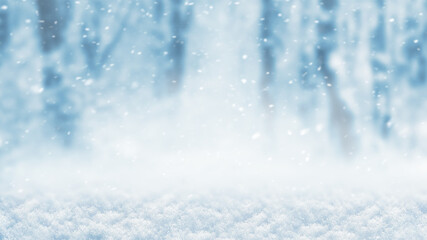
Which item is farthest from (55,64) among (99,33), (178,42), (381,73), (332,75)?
(381,73)

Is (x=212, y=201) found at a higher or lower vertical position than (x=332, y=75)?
lower

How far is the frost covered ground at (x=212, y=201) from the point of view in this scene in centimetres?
75

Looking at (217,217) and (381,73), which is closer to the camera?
(217,217)

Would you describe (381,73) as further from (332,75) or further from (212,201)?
(212,201)

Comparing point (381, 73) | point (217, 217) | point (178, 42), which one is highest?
point (178, 42)

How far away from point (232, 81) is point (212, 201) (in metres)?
0.26

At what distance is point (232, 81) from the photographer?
0.90m

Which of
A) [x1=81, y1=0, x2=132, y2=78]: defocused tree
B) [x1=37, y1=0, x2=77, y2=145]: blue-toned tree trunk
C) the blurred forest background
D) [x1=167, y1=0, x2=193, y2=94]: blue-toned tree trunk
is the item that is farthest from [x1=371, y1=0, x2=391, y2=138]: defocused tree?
[x1=37, y1=0, x2=77, y2=145]: blue-toned tree trunk

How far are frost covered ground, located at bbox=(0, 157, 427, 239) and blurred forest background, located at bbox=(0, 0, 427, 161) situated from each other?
0.13 feet

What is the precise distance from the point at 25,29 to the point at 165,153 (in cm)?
39

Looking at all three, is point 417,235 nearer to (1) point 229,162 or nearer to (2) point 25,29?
(1) point 229,162

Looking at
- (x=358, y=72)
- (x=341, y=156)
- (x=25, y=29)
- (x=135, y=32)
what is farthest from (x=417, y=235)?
(x=25, y=29)

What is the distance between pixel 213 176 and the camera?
2.88 feet

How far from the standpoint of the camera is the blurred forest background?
88 cm
